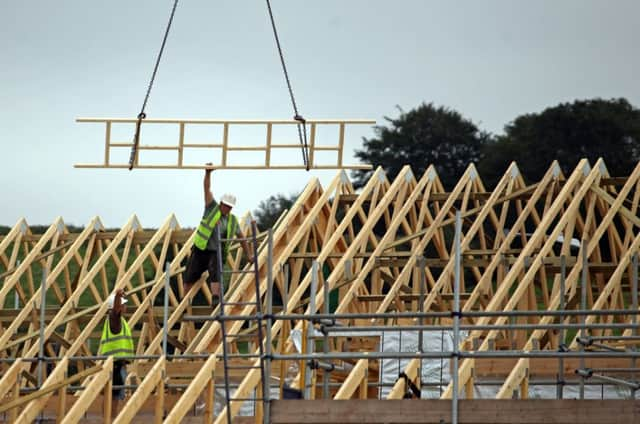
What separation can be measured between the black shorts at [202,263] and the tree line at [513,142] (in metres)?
32.0

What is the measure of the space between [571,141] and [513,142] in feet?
6.60

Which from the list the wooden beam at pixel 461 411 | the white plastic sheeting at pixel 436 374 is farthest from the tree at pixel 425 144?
the wooden beam at pixel 461 411

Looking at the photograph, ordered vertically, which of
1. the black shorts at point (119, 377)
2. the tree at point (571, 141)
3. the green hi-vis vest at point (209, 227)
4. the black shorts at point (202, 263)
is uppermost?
the tree at point (571, 141)

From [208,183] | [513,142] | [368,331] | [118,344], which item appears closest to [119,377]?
[118,344]

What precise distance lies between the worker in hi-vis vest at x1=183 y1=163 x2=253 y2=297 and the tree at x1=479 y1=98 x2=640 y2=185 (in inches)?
1280

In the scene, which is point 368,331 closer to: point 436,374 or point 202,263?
point 436,374

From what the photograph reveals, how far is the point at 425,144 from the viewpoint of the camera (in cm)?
5738

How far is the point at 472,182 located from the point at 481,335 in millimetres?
3932

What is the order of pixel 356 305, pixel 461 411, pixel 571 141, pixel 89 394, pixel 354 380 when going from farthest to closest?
pixel 571 141, pixel 356 305, pixel 89 394, pixel 354 380, pixel 461 411

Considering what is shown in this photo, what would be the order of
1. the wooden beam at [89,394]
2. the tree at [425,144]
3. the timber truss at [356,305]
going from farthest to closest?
the tree at [425,144] → the timber truss at [356,305] → the wooden beam at [89,394]

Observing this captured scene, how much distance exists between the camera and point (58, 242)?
2748cm

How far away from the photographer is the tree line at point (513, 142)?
52625mm

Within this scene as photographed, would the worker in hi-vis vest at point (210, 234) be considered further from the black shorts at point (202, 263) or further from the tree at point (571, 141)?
the tree at point (571, 141)

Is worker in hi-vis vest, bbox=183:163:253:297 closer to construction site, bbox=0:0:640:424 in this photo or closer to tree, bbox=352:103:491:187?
construction site, bbox=0:0:640:424
